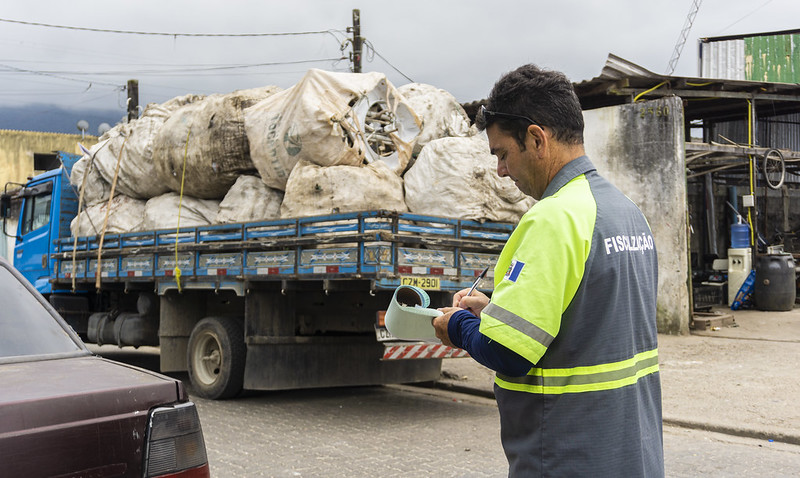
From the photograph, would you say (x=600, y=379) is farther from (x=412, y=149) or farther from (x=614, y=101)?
(x=614, y=101)

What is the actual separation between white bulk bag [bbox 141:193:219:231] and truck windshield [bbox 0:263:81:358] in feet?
17.0

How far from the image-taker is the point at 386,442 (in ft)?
19.7

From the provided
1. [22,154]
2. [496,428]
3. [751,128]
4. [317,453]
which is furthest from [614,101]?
[22,154]

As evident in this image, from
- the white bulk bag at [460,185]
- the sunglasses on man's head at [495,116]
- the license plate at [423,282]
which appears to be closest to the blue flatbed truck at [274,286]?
the license plate at [423,282]

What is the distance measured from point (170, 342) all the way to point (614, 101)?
9.03m

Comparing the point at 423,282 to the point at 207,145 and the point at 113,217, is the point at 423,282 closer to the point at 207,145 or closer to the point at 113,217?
the point at 207,145

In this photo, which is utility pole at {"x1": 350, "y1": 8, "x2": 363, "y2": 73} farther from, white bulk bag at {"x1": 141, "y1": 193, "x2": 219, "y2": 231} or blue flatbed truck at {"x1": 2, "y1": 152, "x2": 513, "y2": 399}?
white bulk bag at {"x1": 141, "y1": 193, "x2": 219, "y2": 231}

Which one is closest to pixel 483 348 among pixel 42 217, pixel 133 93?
pixel 42 217

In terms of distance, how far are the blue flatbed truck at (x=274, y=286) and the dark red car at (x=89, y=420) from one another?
3.62 m

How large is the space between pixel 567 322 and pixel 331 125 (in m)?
5.31

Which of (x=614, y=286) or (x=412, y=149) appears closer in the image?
(x=614, y=286)

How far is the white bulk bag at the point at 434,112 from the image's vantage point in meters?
7.93

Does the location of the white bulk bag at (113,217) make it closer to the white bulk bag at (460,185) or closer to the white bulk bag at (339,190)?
the white bulk bag at (339,190)

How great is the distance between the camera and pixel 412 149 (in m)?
7.60
